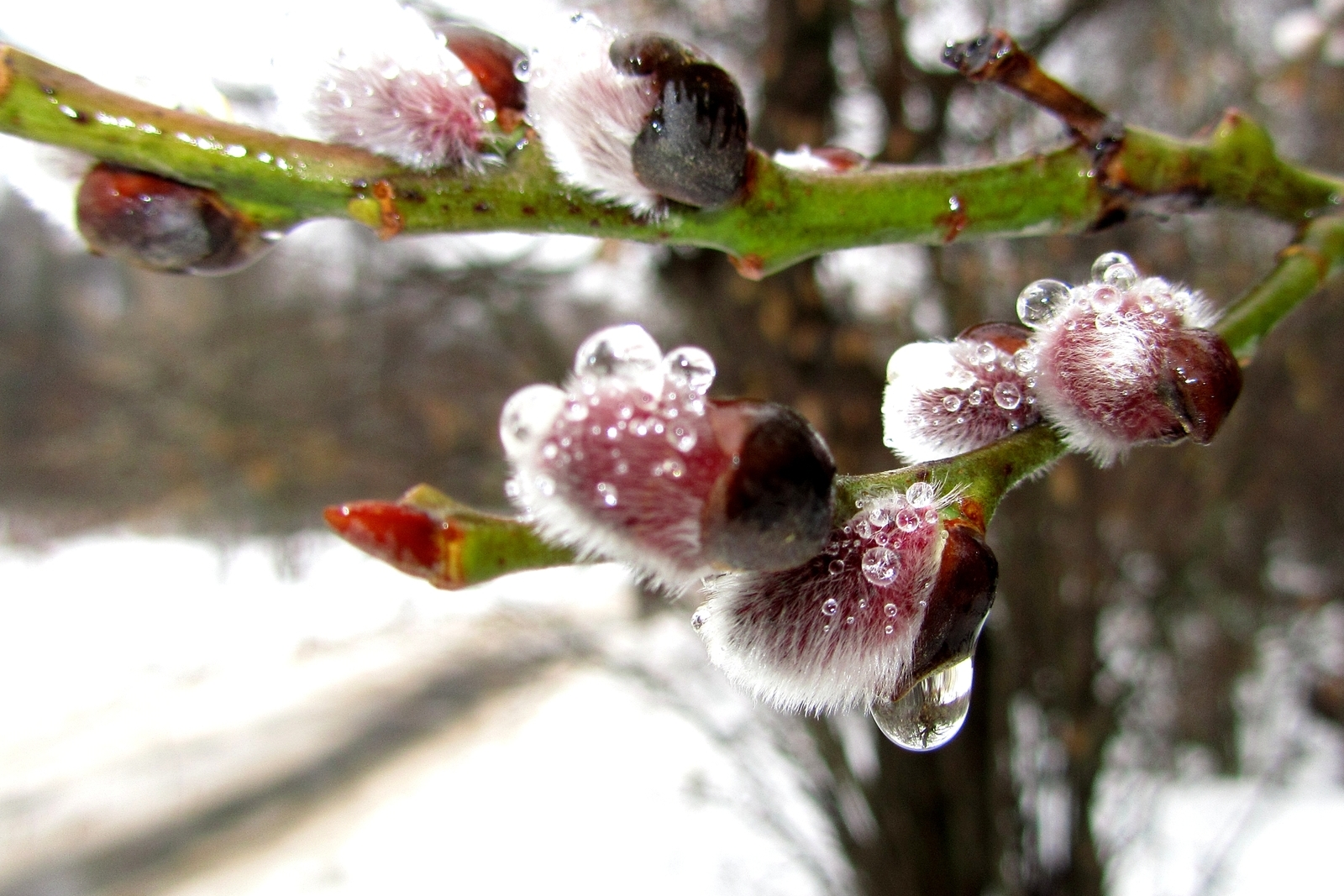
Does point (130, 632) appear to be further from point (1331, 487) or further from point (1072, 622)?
point (1331, 487)

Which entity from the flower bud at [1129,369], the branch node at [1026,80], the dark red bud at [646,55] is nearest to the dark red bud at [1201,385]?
the flower bud at [1129,369]

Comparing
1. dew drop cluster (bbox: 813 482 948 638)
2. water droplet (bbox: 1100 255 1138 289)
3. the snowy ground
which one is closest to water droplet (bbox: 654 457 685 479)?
dew drop cluster (bbox: 813 482 948 638)

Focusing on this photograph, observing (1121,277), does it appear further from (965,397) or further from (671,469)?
(671,469)

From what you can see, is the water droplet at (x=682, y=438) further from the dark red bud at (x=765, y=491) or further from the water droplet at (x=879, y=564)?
the water droplet at (x=879, y=564)

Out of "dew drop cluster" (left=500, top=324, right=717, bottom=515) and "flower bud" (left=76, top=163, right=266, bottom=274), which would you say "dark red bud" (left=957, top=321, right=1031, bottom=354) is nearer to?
"dew drop cluster" (left=500, top=324, right=717, bottom=515)

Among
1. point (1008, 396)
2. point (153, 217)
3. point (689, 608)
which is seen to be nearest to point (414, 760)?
point (689, 608)

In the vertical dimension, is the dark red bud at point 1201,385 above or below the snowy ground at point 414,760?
above
